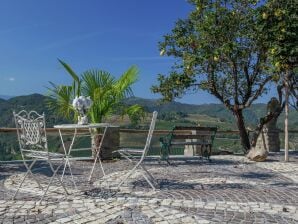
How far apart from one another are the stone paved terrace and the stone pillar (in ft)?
7.60

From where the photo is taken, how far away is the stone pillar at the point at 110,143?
10508mm

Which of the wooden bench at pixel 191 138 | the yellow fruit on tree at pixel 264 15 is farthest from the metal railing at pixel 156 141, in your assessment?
the yellow fruit on tree at pixel 264 15

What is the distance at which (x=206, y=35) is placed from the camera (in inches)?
448

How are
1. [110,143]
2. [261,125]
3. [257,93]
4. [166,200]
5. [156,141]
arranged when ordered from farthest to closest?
[261,125] → [257,93] → [156,141] → [110,143] → [166,200]

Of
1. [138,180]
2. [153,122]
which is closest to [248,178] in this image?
[138,180]

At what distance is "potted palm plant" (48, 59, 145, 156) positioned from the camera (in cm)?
998

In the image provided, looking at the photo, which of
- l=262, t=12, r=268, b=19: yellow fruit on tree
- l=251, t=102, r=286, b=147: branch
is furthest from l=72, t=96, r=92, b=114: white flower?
l=251, t=102, r=286, b=147: branch

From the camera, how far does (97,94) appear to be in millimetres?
9930

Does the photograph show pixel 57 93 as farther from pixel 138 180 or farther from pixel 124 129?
pixel 138 180

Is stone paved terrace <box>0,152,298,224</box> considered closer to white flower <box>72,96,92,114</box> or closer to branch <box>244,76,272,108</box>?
white flower <box>72,96,92,114</box>

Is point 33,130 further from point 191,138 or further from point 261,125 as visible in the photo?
point 261,125

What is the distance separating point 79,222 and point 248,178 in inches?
155

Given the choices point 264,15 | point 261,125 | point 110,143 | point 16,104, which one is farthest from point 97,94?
point 16,104

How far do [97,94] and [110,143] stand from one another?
1.40 m
